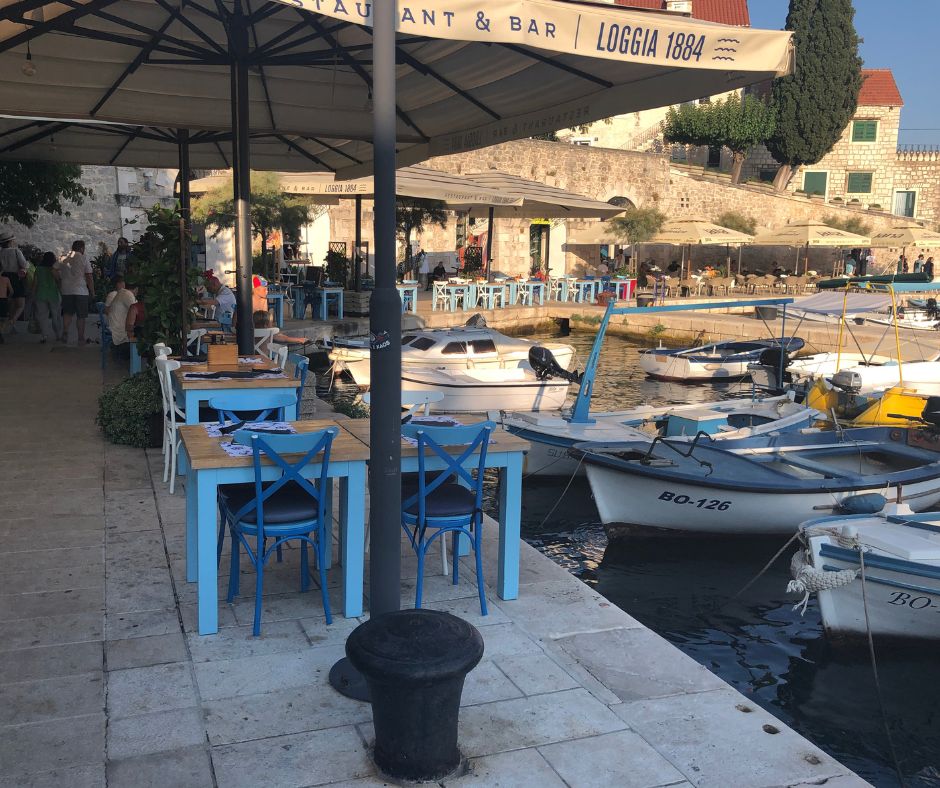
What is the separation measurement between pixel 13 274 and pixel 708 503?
35.8 feet

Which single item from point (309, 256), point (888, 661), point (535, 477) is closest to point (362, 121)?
point (535, 477)

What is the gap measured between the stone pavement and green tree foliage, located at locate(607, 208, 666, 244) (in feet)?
77.7

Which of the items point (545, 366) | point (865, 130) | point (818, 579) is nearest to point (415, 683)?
point (818, 579)

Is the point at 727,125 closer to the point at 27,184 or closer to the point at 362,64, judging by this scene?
the point at 27,184

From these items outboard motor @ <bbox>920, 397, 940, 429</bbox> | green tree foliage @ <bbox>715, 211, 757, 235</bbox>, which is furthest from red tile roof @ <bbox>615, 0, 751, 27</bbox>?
outboard motor @ <bbox>920, 397, 940, 429</bbox>

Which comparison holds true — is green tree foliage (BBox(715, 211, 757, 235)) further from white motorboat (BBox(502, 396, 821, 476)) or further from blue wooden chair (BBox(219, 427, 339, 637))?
blue wooden chair (BBox(219, 427, 339, 637))

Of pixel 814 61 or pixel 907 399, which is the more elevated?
pixel 814 61

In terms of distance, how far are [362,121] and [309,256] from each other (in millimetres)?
18641

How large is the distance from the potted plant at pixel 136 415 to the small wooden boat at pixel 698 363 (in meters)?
11.4

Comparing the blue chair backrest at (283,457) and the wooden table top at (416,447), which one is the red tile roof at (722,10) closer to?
the wooden table top at (416,447)

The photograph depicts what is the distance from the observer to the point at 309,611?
13.6 ft

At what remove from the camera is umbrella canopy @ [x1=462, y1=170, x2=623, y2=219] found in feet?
66.9

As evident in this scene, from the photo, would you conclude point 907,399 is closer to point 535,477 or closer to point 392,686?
point 535,477

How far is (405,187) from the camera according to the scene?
16.0 metres
